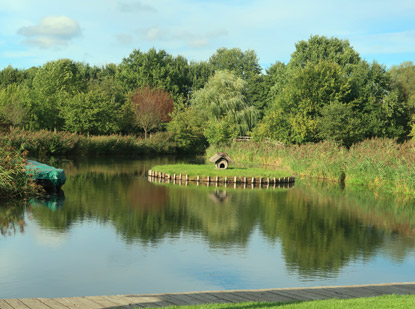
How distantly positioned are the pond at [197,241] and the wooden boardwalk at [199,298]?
7.77 feet

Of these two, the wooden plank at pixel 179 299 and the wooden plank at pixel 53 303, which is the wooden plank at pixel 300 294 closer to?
the wooden plank at pixel 179 299

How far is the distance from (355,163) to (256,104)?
39300 mm

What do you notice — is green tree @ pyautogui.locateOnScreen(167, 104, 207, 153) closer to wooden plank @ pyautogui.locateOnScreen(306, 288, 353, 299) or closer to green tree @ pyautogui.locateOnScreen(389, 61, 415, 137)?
green tree @ pyautogui.locateOnScreen(389, 61, 415, 137)

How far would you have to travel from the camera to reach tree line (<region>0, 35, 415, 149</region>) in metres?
51.4

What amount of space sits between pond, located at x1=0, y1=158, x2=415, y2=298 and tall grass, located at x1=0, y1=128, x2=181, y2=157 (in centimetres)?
2367

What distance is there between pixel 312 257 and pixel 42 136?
4142 cm

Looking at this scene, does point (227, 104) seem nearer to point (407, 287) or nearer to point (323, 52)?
point (323, 52)

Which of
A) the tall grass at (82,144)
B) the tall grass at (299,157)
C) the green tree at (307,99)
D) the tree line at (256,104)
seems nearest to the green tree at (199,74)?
the tree line at (256,104)

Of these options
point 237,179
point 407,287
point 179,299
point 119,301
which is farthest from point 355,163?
point 119,301

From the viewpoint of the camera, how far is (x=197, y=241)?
16688mm

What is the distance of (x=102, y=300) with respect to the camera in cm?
866

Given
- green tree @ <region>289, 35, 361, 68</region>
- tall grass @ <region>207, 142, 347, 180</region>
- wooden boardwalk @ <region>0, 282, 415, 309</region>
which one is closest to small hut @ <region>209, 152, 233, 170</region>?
tall grass @ <region>207, 142, 347, 180</region>

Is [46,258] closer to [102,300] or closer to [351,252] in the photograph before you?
[102,300]

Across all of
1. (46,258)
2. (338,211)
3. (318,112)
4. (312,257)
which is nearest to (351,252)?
(312,257)
